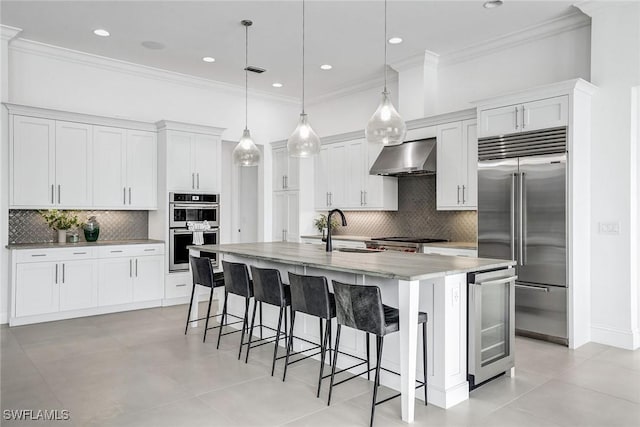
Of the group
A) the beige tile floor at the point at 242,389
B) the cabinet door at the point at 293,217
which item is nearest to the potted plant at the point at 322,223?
the cabinet door at the point at 293,217

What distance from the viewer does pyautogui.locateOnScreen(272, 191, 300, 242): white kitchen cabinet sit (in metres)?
7.57

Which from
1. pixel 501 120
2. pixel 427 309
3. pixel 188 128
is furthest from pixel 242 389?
pixel 188 128

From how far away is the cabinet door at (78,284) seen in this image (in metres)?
5.46

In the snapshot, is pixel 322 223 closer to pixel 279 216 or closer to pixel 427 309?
pixel 279 216

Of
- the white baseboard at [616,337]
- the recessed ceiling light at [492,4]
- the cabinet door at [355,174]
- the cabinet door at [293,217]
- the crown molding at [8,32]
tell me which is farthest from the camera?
the cabinet door at [293,217]

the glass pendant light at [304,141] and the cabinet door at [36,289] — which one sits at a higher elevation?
the glass pendant light at [304,141]

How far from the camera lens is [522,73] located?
5.36 meters

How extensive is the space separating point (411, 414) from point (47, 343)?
369cm

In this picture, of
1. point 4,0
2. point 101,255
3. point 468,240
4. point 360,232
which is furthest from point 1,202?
point 468,240

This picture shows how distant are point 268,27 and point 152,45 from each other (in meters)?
1.59

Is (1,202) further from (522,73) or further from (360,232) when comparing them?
(522,73)

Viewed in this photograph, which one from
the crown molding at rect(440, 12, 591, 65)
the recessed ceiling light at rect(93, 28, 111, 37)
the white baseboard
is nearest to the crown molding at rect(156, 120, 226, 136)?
the recessed ceiling light at rect(93, 28, 111, 37)

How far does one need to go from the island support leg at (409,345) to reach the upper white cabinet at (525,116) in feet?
8.77

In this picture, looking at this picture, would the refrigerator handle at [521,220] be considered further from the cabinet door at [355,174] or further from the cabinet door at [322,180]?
the cabinet door at [322,180]
